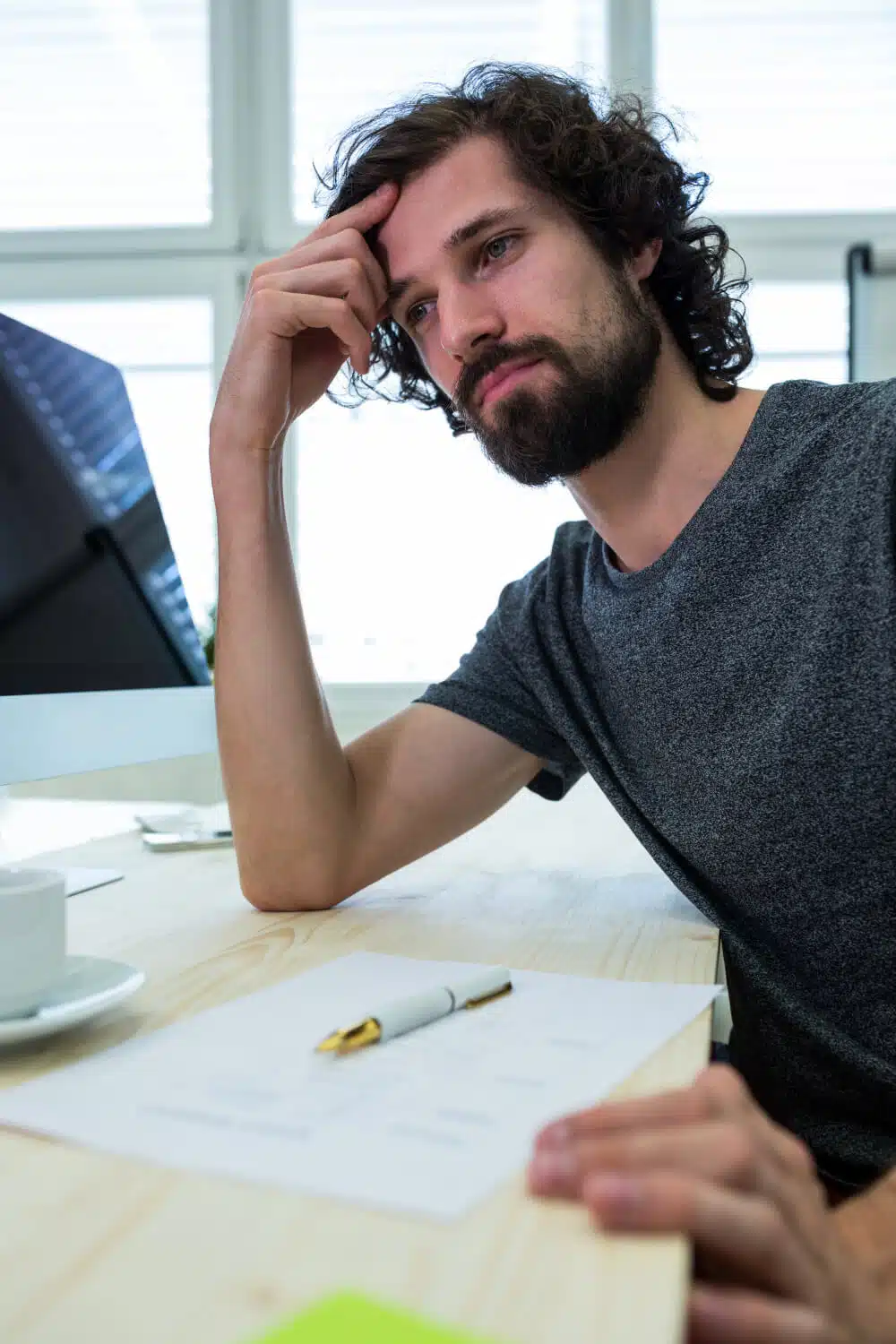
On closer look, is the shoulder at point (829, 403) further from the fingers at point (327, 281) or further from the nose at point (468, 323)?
the fingers at point (327, 281)

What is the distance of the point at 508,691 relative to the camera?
1.11 meters

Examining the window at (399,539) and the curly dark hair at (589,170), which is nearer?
the curly dark hair at (589,170)

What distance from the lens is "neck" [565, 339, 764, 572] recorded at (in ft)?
3.44

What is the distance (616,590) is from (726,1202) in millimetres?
744

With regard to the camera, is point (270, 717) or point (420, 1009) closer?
point (420, 1009)

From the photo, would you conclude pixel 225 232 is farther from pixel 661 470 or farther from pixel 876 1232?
pixel 876 1232

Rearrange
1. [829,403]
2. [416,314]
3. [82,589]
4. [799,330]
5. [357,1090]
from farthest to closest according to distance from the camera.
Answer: [799,330], [416,314], [82,589], [829,403], [357,1090]

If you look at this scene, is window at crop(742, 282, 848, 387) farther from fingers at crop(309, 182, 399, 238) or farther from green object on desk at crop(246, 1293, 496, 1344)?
green object on desk at crop(246, 1293, 496, 1344)

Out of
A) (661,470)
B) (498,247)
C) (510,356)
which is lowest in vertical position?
(661,470)

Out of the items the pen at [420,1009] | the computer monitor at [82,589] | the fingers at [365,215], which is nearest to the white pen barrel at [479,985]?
the pen at [420,1009]

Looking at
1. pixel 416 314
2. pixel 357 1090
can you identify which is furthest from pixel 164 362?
pixel 357 1090

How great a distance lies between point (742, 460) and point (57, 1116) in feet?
2.41

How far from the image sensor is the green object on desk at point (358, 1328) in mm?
286

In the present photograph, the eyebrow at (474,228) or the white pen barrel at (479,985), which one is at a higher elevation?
the eyebrow at (474,228)
